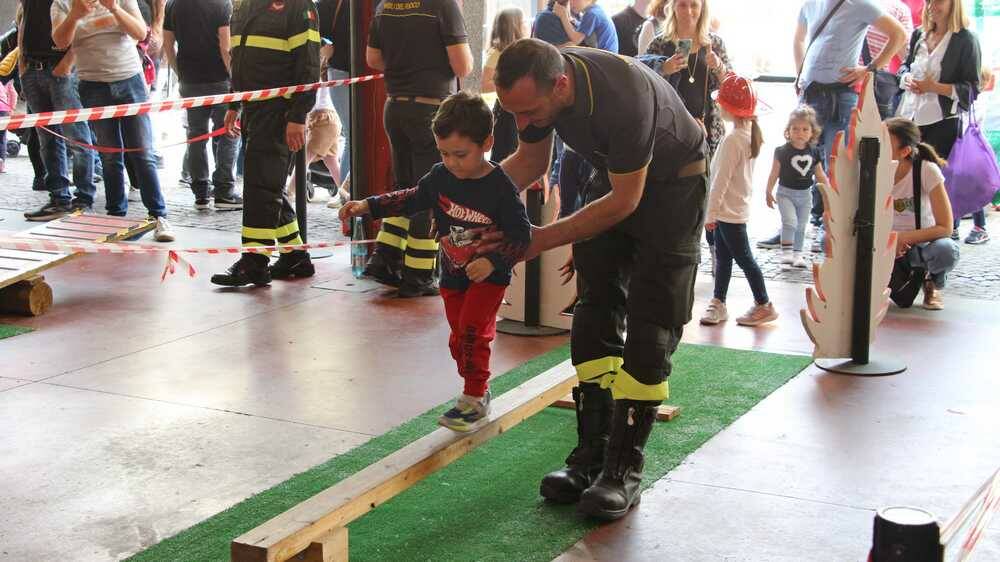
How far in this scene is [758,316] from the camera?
Result: 21.8 ft

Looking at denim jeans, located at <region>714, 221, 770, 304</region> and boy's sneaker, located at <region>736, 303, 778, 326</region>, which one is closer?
denim jeans, located at <region>714, 221, 770, 304</region>

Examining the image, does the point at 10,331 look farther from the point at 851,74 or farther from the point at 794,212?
the point at 851,74

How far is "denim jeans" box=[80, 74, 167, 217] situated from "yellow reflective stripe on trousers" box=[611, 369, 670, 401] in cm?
583

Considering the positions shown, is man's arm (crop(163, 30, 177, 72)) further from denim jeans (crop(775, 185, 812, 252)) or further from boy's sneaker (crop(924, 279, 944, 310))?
boy's sneaker (crop(924, 279, 944, 310))

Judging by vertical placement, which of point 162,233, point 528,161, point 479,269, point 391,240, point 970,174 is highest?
point 528,161

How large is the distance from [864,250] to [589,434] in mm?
2164

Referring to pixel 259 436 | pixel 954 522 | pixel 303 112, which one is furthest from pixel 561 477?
pixel 303 112

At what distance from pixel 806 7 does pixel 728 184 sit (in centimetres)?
303

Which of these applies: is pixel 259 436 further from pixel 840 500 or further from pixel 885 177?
pixel 885 177

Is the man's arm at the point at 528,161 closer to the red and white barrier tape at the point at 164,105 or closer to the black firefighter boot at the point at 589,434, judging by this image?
the black firefighter boot at the point at 589,434

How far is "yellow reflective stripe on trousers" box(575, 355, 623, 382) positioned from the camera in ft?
13.4

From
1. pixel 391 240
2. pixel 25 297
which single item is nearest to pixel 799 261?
pixel 391 240

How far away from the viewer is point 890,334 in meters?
6.52

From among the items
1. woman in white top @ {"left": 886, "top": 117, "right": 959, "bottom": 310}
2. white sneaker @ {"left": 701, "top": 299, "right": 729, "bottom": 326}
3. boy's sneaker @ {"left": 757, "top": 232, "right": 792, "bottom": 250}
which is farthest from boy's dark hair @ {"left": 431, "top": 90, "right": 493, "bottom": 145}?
boy's sneaker @ {"left": 757, "top": 232, "right": 792, "bottom": 250}
